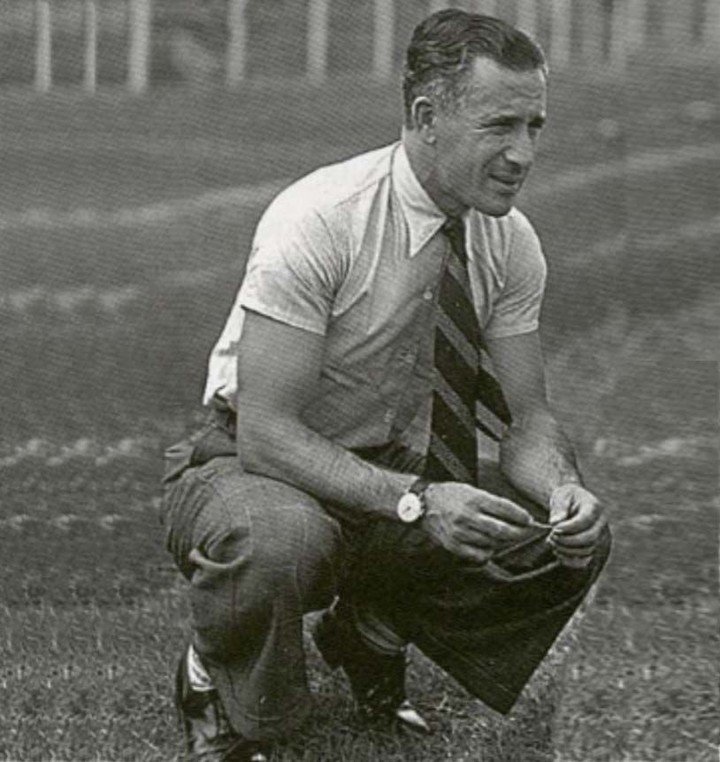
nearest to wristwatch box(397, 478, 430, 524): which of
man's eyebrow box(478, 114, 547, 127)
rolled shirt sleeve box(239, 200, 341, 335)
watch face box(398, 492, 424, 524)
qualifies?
watch face box(398, 492, 424, 524)

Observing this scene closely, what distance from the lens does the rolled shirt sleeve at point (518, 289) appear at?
16.1 ft

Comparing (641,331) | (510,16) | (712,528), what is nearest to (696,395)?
(641,331)

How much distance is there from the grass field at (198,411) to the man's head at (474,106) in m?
1.26

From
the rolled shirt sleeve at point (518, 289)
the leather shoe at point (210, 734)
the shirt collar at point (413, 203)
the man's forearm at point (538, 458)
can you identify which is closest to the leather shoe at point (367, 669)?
the leather shoe at point (210, 734)

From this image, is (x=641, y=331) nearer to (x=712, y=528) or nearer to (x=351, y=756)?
(x=712, y=528)

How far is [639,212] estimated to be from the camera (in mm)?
20078

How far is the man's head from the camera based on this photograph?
459 centimetres

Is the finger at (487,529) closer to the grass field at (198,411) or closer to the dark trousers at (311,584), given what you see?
the dark trousers at (311,584)

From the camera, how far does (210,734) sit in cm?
475

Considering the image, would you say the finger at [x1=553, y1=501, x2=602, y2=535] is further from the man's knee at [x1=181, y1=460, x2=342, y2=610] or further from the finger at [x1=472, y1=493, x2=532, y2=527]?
the man's knee at [x1=181, y1=460, x2=342, y2=610]

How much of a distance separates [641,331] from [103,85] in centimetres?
1047

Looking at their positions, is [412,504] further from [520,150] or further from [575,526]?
[520,150]

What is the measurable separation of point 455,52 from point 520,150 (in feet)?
0.78

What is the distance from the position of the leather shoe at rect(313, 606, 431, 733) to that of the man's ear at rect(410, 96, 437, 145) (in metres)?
1.07
